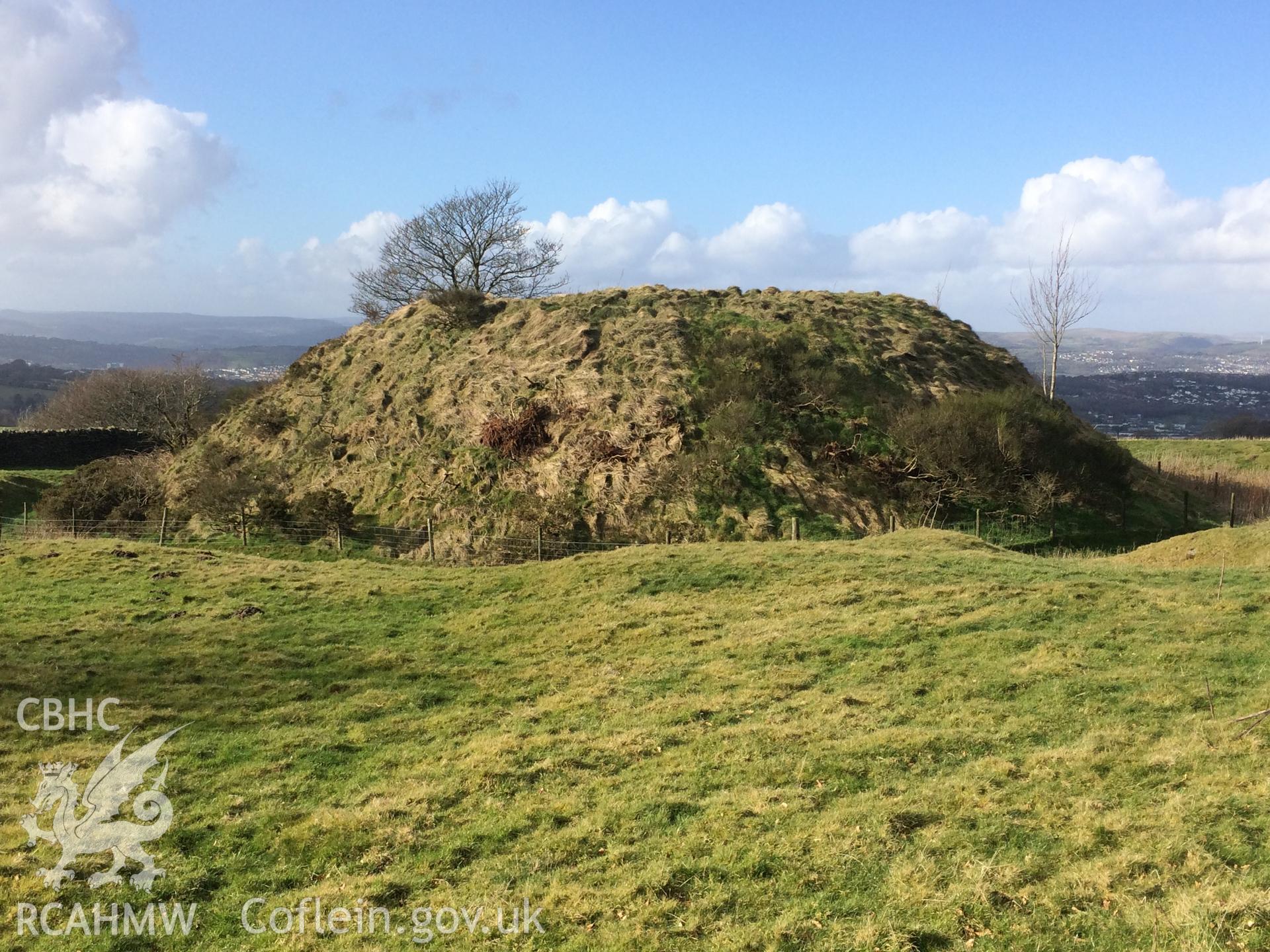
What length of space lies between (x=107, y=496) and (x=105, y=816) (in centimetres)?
3129

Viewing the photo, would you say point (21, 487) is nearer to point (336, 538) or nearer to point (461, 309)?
point (336, 538)

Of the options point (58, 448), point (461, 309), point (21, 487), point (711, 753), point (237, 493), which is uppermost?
point (461, 309)

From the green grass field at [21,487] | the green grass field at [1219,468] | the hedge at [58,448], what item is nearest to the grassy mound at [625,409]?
the green grass field at [1219,468]

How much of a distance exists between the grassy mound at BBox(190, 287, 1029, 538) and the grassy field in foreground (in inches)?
385

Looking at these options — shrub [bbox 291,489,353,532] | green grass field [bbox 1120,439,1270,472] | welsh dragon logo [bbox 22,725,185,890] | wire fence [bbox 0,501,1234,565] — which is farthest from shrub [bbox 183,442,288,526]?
green grass field [bbox 1120,439,1270,472]

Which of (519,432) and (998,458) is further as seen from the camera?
(519,432)

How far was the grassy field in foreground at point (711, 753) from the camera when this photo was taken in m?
6.79

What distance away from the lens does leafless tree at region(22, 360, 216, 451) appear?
2389 inches

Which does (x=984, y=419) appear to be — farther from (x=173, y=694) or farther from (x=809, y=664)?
(x=173, y=694)

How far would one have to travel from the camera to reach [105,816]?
938cm

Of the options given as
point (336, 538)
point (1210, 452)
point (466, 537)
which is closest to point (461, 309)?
point (336, 538)

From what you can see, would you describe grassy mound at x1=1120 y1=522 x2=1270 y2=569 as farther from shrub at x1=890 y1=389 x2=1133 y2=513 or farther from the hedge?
the hedge

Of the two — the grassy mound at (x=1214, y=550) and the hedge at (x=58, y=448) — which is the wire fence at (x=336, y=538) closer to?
the grassy mound at (x=1214, y=550)

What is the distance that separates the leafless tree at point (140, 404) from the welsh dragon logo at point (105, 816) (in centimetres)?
4928
